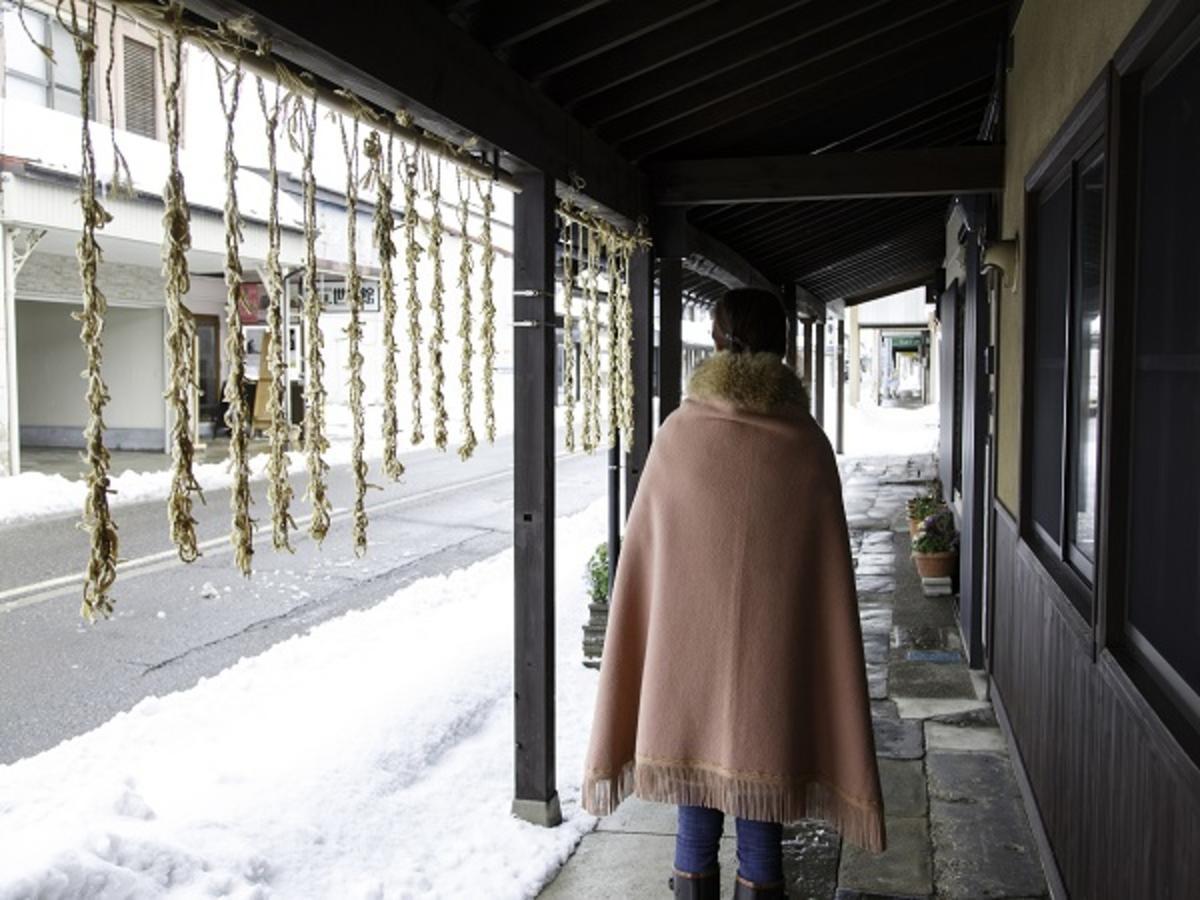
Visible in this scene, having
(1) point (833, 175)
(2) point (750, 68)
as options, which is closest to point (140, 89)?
(1) point (833, 175)

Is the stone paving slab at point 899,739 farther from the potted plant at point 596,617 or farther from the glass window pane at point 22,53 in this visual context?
the glass window pane at point 22,53

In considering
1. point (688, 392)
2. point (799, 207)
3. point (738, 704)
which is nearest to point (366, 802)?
point (738, 704)

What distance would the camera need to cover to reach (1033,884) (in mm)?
3271

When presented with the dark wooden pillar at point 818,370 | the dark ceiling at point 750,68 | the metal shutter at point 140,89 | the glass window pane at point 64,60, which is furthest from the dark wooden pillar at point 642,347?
the metal shutter at point 140,89

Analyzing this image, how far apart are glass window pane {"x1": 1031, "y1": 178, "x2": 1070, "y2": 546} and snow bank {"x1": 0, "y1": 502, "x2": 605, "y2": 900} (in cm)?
194

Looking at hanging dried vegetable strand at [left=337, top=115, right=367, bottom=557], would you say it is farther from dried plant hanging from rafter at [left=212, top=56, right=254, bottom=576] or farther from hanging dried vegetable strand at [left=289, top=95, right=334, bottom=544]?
dried plant hanging from rafter at [left=212, top=56, right=254, bottom=576]

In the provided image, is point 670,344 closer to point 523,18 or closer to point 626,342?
point 626,342

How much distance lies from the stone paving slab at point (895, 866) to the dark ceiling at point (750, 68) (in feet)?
8.62

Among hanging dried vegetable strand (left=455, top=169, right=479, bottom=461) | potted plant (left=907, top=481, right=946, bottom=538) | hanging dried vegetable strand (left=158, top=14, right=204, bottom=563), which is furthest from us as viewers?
potted plant (left=907, top=481, right=946, bottom=538)

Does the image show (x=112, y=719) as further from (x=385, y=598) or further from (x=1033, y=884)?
(x=1033, y=884)

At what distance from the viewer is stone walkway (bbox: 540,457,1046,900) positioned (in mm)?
3305

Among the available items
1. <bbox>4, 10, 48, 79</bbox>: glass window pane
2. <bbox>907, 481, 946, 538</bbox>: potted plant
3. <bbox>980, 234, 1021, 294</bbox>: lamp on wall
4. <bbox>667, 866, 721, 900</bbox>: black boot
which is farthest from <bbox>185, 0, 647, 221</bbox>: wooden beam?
<bbox>4, 10, 48, 79</bbox>: glass window pane

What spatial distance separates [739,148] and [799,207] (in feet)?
8.64

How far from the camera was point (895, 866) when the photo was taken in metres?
3.43
